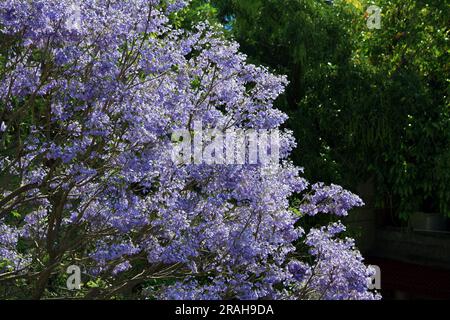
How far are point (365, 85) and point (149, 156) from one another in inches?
257

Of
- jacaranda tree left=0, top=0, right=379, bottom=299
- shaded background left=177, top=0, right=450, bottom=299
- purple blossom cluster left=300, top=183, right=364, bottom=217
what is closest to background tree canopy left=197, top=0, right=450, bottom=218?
shaded background left=177, top=0, right=450, bottom=299

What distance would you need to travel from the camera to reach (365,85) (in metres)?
11.4

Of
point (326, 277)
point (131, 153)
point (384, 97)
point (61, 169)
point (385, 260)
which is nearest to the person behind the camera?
point (131, 153)

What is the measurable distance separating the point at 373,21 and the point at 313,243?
249 inches

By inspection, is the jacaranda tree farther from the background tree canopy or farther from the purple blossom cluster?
the background tree canopy

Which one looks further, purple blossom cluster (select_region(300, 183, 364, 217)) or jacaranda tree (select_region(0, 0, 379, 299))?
purple blossom cluster (select_region(300, 183, 364, 217))

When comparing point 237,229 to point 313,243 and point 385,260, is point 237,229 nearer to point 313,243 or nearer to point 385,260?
point 313,243

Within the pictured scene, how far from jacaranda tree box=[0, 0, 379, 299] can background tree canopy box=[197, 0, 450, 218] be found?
16.1ft

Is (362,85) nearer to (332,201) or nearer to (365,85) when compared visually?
(365,85)

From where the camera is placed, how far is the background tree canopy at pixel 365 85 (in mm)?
11242

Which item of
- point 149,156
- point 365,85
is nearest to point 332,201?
point 149,156

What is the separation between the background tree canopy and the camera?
1124 cm
